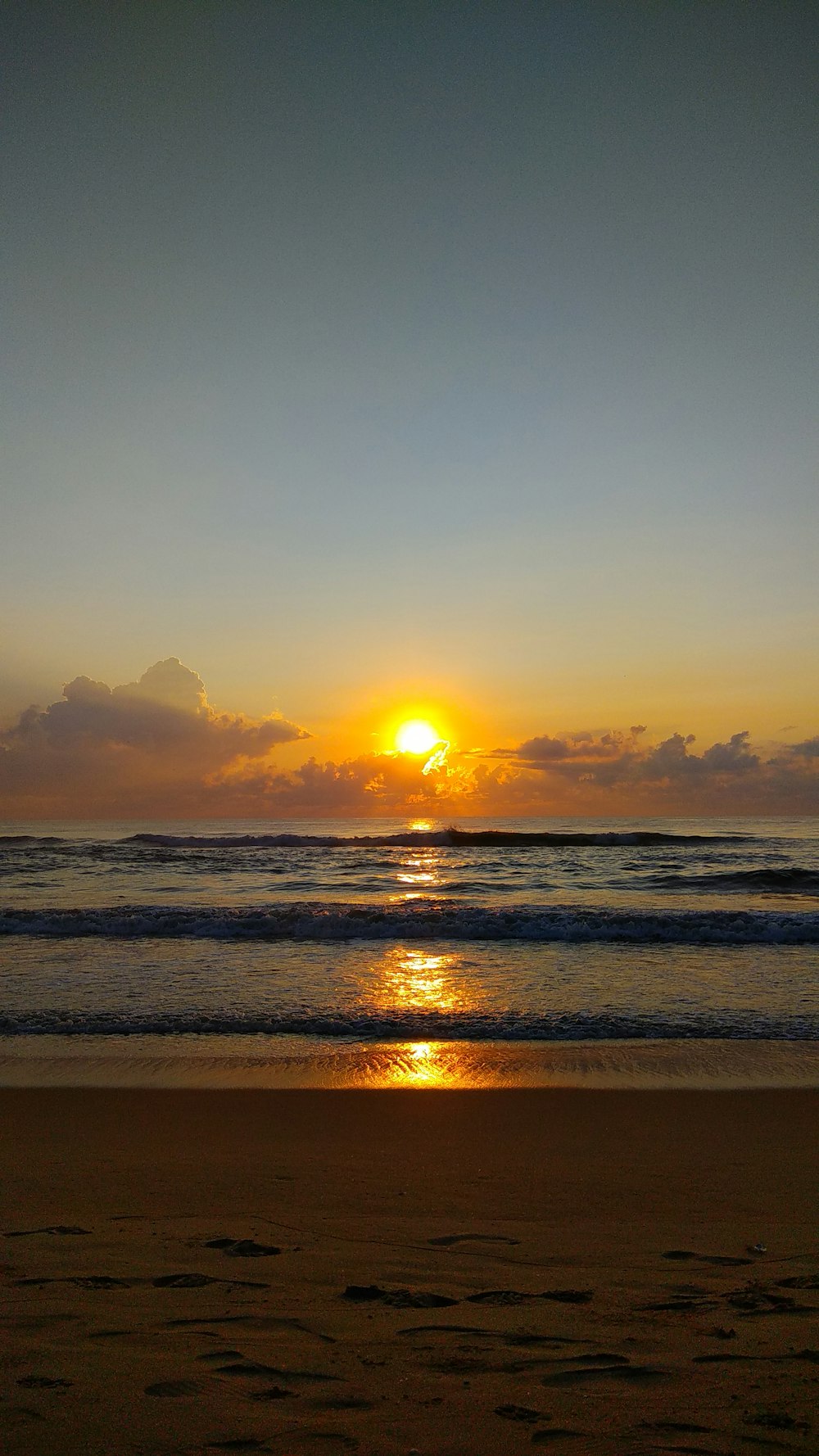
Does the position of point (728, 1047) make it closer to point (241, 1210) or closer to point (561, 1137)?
point (561, 1137)

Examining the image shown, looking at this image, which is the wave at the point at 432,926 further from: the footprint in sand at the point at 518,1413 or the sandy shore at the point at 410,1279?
the footprint in sand at the point at 518,1413

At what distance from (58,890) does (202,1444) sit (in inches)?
927

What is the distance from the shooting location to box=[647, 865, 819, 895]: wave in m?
25.8

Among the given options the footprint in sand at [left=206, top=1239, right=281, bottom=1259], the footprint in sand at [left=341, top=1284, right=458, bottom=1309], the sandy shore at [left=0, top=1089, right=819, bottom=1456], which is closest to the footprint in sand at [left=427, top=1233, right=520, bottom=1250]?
the sandy shore at [left=0, top=1089, right=819, bottom=1456]

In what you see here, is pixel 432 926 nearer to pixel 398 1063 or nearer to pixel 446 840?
pixel 398 1063

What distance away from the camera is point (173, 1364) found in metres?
3.09

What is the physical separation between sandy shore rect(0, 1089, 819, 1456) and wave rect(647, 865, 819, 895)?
20.9m

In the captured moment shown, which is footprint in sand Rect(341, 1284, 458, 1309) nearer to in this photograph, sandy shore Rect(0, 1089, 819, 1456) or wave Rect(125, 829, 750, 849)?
sandy shore Rect(0, 1089, 819, 1456)

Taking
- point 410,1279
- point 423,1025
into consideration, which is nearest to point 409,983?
point 423,1025

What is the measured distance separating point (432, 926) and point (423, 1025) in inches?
296

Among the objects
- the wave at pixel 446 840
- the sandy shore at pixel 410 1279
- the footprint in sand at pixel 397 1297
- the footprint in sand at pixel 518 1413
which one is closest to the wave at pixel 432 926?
the sandy shore at pixel 410 1279

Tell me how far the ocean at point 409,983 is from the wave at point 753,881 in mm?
299

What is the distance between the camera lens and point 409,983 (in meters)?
11.5

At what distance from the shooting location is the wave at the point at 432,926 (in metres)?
15.6
